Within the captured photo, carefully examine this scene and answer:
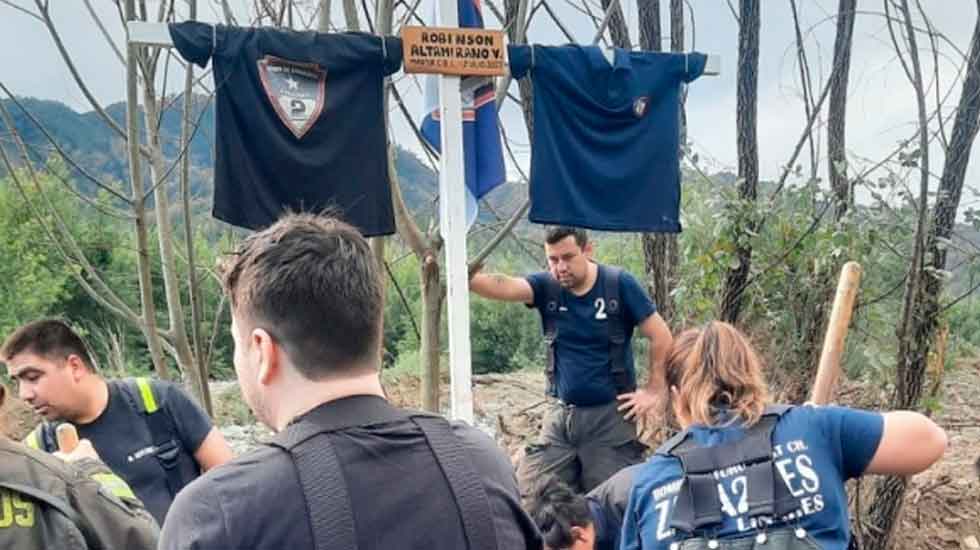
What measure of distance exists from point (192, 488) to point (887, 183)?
4.08m

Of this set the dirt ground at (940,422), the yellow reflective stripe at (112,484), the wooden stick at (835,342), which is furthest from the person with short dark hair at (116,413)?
the wooden stick at (835,342)

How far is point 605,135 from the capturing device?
375 cm

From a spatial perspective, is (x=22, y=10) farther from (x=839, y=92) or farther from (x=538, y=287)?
(x=839, y=92)

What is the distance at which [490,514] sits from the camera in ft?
3.77

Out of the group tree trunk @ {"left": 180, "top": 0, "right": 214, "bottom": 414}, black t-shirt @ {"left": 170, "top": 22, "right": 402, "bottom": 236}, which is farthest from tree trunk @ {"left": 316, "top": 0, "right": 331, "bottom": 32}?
tree trunk @ {"left": 180, "top": 0, "right": 214, "bottom": 414}

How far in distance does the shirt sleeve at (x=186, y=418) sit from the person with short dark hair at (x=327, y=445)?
1.53 m

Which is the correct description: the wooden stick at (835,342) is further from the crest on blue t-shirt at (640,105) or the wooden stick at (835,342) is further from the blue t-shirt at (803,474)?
the crest on blue t-shirt at (640,105)

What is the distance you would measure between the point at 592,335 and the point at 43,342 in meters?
2.25

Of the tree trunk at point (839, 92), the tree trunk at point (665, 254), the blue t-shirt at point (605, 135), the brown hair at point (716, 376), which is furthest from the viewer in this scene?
the tree trunk at point (665, 254)

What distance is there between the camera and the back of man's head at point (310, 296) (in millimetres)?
1113

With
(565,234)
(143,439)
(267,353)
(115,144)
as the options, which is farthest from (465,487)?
(115,144)

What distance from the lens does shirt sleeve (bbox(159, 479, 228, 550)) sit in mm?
999

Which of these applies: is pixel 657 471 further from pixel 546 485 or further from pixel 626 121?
pixel 626 121

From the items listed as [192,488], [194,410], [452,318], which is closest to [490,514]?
[192,488]
